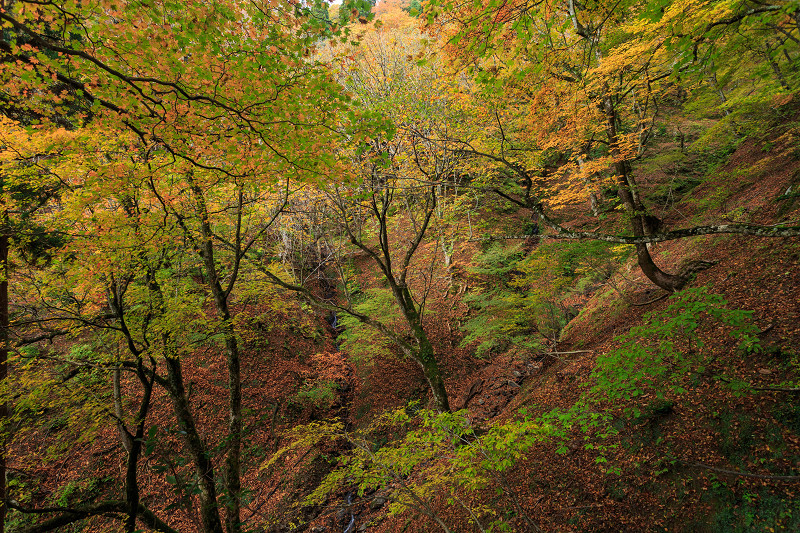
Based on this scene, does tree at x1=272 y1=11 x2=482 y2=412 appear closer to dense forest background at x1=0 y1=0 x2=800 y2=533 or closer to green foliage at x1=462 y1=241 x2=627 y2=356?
dense forest background at x1=0 y1=0 x2=800 y2=533

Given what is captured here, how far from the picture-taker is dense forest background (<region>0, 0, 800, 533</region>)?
3.67 meters

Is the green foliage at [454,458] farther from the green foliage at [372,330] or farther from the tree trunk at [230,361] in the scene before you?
the green foliage at [372,330]

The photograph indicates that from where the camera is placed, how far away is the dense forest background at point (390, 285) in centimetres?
367

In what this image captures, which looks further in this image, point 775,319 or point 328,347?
Result: point 328,347

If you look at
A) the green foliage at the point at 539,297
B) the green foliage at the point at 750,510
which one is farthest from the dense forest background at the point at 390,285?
the green foliage at the point at 539,297

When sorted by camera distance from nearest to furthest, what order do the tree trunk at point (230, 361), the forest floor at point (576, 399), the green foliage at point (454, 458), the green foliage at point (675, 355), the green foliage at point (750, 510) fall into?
1. the green foliage at point (750, 510)
2. the forest floor at point (576, 399)
3. the green foliage at point (675, 355)
4. the green foliage at point (454, 458)
5. the tree trunk at point (230, 361)

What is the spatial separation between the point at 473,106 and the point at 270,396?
39.7 ft

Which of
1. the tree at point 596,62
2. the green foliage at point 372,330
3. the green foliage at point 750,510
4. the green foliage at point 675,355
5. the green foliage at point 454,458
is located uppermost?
the tree at point 596,62

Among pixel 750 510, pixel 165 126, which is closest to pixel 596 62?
pixel 750 510

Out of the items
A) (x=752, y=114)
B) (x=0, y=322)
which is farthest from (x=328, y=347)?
(x=752, y=114)

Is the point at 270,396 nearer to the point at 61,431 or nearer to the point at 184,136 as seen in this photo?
the point at 61,431

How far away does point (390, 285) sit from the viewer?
7934 millimetres

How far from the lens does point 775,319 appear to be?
460 centimetres

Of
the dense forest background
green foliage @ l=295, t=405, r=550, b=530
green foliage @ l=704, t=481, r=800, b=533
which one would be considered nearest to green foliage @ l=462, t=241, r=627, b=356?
the dense forest background
